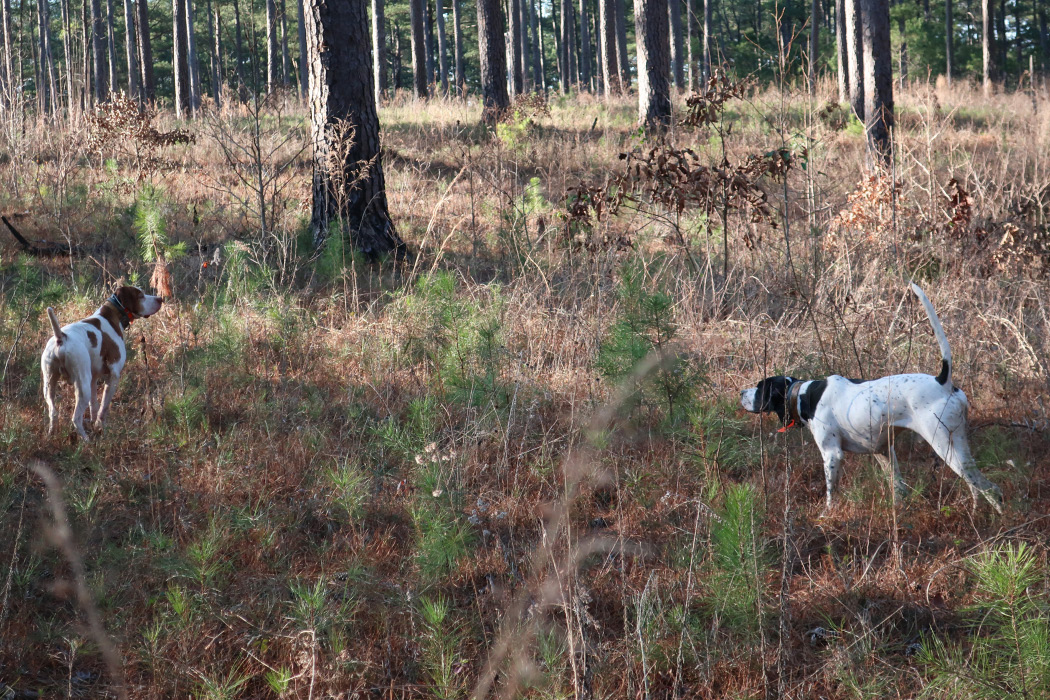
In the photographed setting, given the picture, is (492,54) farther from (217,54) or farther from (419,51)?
(217,54)

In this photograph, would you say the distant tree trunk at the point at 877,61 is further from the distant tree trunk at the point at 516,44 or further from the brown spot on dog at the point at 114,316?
the distant tree trunk at the point at 516,44

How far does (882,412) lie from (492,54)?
1198 centimetres

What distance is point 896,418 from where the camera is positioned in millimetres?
3236

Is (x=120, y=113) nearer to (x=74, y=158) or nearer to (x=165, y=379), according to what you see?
(x=74, y=158)

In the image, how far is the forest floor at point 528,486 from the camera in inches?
98.2

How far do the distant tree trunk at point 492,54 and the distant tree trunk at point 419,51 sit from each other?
12.9ft

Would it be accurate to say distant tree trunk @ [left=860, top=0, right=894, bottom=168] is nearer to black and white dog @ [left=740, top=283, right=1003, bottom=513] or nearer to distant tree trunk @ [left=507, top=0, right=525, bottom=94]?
black and white dog @ [left=740, top=283, right=1003, bottom=513]

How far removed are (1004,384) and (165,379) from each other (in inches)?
184

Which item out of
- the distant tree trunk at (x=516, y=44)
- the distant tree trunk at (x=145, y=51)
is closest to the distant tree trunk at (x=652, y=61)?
the distant tree trunk at (x=516, y=44)

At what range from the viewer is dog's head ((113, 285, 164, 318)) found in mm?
4621

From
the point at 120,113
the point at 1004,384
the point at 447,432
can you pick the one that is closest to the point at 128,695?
the point at 447,432

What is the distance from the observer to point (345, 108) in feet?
23.3

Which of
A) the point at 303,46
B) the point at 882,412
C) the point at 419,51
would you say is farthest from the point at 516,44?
the point at 882,412

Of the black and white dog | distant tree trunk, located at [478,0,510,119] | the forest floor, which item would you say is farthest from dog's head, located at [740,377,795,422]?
distant tree trunk, located at [478,0,510,119]
